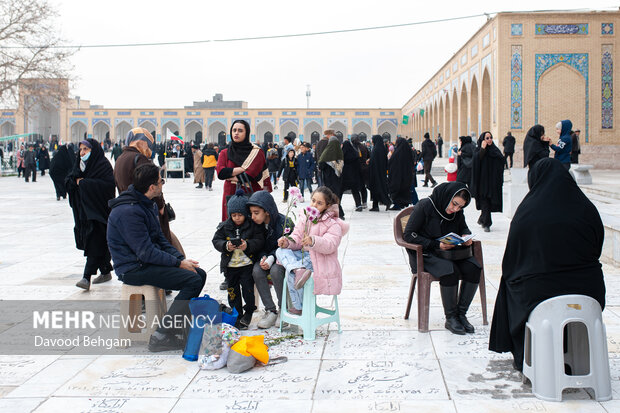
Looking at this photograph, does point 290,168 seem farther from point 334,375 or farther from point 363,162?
point 334,375

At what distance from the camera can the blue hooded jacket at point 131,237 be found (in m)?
3.59

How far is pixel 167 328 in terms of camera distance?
3656 mm

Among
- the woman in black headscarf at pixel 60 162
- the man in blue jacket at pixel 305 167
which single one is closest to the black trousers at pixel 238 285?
the woman in black headscarf at pixel 60 162

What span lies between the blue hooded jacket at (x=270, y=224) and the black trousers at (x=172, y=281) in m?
0.55

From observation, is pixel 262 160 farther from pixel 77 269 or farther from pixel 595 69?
pixel 595 69

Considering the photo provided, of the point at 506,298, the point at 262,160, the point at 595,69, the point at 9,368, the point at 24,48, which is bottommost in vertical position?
the point at 9,368

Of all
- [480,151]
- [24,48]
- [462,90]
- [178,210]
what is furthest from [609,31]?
[24,48]

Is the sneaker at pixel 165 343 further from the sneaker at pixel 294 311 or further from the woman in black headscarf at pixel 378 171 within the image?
the woman in black headscarf at pixel 378 171

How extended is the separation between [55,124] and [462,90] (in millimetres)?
41759

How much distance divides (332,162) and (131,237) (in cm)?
609

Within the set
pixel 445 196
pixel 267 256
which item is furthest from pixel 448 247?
pixel 267 256

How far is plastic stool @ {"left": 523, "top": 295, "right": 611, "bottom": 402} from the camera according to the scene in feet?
9.22

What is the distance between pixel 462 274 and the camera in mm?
3885

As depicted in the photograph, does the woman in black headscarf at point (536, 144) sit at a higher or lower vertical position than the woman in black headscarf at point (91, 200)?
higher
